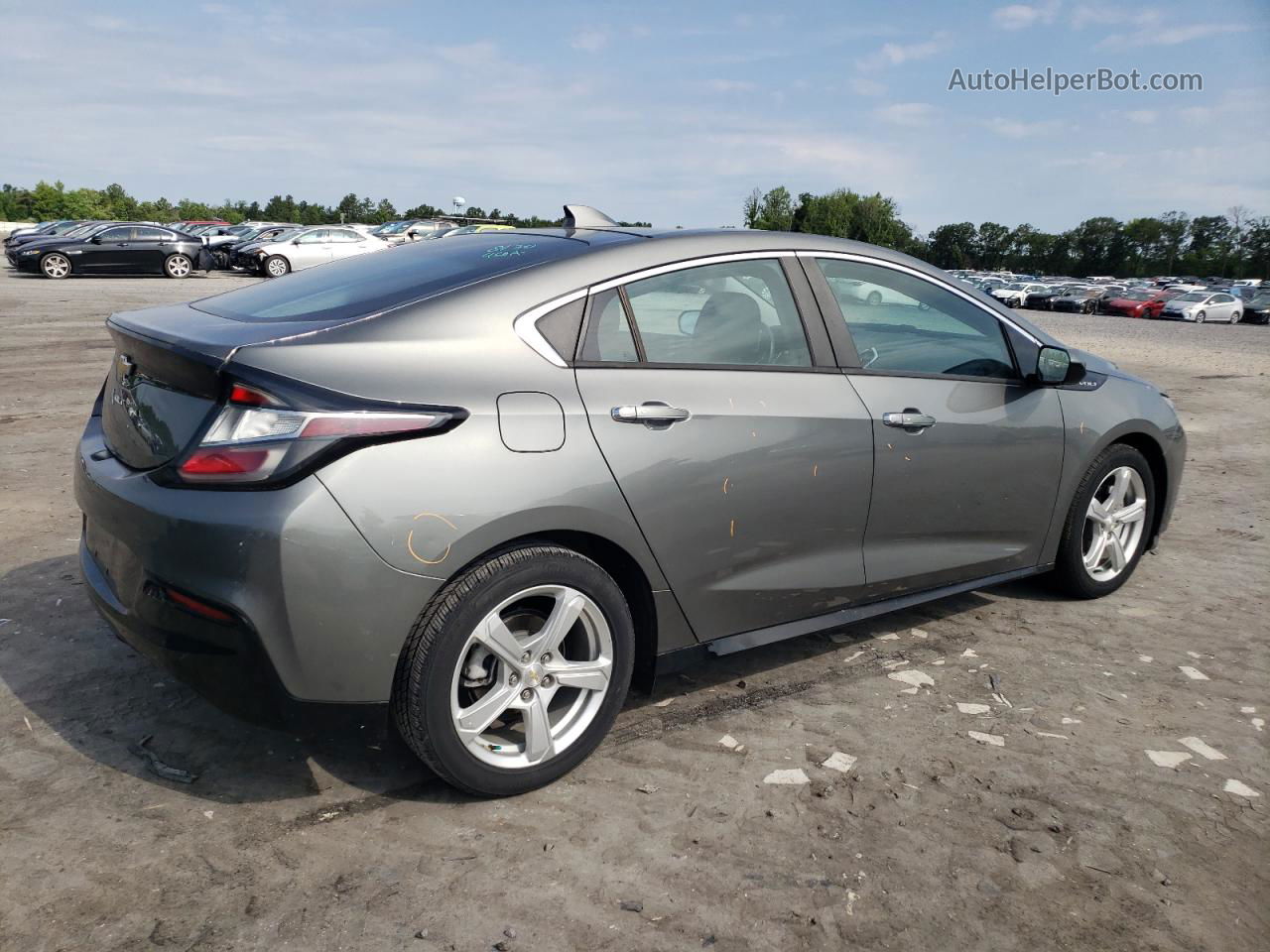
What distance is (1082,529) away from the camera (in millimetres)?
4898

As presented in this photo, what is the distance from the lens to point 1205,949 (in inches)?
102

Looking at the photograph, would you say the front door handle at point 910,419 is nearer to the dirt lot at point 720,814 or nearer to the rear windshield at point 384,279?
the dirt lot at point 720,814

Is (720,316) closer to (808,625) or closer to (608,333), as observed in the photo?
(608,333)

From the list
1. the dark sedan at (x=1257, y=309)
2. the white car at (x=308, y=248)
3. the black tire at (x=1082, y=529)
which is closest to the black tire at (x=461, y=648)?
the black tire at (x=1082, y=529)

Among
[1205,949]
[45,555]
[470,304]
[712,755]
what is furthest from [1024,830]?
[45,555]

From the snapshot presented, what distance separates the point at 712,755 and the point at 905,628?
1.58 metres

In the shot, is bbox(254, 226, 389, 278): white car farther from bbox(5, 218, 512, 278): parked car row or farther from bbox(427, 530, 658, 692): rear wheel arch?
bbox(427, 530, 658, 692): rear wheel arch

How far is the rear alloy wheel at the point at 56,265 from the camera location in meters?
29.2

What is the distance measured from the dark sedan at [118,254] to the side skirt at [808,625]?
30.9m

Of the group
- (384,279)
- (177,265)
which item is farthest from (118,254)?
(384,279)

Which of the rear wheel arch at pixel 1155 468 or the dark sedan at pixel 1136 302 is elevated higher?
the rear wheel arch at pixel 1155 468

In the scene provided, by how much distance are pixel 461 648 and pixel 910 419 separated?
6.37 feet

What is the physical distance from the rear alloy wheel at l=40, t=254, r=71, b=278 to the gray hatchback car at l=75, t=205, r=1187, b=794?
2981 cm

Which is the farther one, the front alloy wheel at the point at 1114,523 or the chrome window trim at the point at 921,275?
the front alloy wheel at the point at 1114,523
